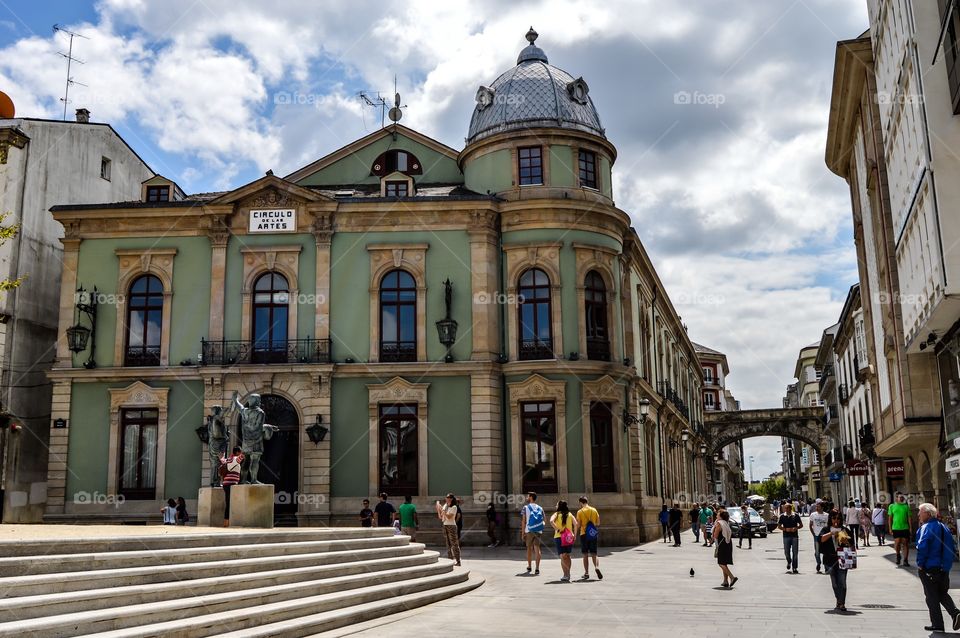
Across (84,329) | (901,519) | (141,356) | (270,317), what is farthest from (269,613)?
(84,329)

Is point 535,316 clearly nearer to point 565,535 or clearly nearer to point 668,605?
point 565,535

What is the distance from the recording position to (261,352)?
2969 cm

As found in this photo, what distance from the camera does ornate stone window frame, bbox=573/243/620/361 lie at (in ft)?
98.6

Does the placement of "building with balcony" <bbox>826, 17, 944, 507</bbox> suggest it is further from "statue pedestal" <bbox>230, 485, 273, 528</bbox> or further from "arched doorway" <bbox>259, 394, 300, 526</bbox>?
"arched doorway" <bbox>259, 394, 300, 526</bbox>

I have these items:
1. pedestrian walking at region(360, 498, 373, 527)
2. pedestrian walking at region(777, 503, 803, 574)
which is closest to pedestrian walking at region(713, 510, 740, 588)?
pedestrian walking at region(777, 503, 803, 574)

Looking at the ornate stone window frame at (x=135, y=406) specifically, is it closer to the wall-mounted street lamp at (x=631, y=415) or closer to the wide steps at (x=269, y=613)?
the wall-mounted street lamp at (x=631, y=415)

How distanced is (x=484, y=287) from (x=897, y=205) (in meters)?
12.4

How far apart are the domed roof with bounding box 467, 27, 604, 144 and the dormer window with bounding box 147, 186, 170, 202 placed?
10908 mm

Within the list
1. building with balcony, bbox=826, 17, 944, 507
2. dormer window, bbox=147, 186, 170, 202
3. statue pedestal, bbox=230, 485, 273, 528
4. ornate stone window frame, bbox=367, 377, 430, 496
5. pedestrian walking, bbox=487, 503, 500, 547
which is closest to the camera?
statue pedestal, bbox=230, 485, 273, 528

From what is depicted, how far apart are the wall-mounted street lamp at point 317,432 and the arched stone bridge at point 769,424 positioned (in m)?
50.8

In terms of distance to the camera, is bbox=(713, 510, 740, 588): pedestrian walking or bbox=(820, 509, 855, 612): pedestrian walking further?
bbox=(713, 510, 740, 588): pedestrian walking

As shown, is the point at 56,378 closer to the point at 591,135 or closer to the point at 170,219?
the point at 170,219

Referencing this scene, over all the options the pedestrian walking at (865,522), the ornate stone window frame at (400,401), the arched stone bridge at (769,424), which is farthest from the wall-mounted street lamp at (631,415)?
the arched stone bridge at (769,424)

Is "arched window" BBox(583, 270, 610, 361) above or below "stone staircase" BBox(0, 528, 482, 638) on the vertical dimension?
above
